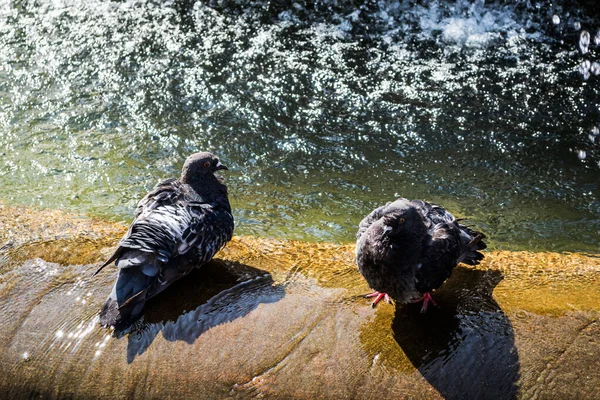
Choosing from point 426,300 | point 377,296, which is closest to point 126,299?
point 377,296

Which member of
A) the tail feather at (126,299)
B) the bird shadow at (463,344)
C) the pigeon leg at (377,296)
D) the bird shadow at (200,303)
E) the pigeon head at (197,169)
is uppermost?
the pigeon head at (197,169)

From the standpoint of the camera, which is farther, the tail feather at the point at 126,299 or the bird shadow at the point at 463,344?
the tail feather at the point at 126,299

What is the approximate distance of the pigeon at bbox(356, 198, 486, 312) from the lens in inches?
145

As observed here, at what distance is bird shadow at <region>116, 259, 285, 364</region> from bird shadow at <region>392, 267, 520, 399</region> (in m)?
0.91

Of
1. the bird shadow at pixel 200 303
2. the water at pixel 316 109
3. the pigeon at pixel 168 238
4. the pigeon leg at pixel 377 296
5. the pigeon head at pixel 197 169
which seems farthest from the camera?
the water at pixel 316 109

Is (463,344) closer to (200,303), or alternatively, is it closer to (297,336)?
(297,336)

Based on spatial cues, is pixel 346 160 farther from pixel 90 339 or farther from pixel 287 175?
pixel 90 339

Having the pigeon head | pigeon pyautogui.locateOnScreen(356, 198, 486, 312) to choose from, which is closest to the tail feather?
the pigeon head

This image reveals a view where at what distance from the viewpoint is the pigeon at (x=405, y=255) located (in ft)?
12.1

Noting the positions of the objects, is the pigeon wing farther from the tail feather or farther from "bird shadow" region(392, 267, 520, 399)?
the tail feather

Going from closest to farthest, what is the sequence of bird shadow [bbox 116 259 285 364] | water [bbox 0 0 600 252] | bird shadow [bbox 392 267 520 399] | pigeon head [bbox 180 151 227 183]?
1. bird shadow [bbox 392 267 520 399]
2. bird shadow [bbox 116 259 285 364]
3. pigeon head [bbox 180 151 227 183]
4. water [bbox 0 0 600 252]

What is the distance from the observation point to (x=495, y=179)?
6.55m

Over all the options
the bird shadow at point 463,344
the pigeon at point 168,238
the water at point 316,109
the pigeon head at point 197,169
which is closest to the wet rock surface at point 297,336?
the bird shadow at point 463,344

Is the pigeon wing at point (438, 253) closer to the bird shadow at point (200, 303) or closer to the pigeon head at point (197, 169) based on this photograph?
the bird shadow at point (200, 303)
